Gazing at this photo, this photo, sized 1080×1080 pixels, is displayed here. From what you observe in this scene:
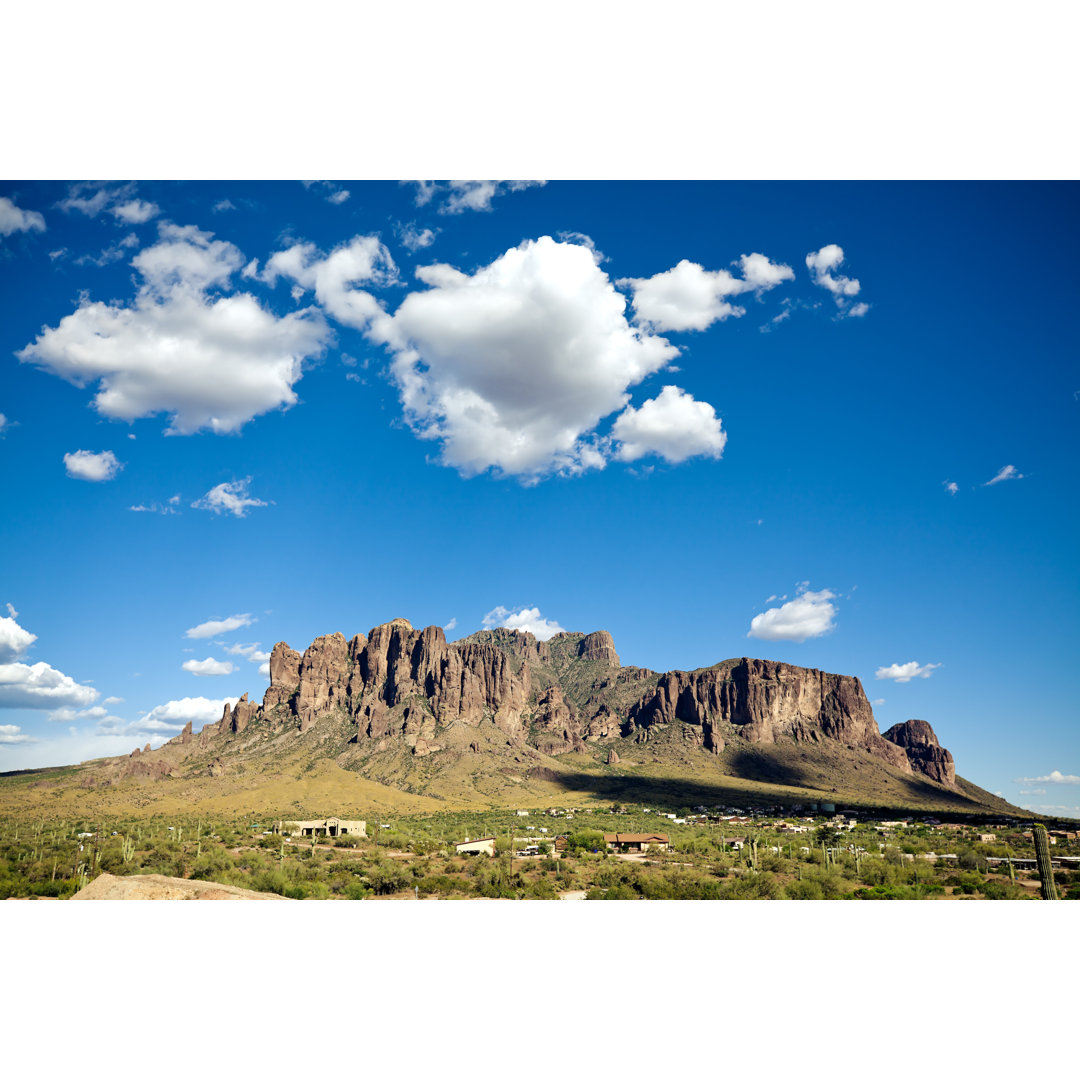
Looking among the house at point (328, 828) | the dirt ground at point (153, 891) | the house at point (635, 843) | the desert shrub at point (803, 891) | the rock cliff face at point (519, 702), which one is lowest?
the house at point (328, 828)

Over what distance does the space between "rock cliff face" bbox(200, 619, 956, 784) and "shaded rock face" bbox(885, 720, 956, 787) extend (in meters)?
0.29

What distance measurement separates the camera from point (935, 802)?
136m

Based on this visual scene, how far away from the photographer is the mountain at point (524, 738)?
12012 centimetres

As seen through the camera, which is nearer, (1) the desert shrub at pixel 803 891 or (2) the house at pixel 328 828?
(1) the desert shrub at pixel 803 891

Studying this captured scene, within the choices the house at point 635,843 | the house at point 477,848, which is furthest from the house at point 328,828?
the house at point 635,843

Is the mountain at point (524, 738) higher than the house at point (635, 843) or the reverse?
higher

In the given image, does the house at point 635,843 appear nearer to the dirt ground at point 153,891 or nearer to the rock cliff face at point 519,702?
the dirt ground at point 153,891

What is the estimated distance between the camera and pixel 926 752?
18800cm

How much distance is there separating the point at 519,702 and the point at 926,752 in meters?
112

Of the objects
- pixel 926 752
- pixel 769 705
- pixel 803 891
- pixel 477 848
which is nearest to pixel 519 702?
pixel 769 705

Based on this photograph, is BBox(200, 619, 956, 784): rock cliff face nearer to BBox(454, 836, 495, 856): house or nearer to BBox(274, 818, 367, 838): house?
BBox(274, 818, 367, 838): house

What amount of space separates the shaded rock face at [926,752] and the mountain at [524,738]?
0.38m
